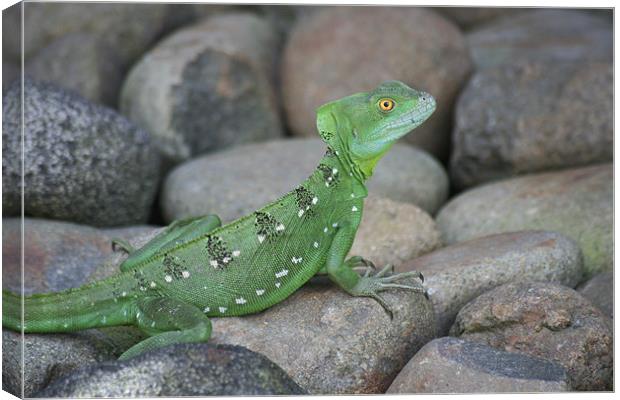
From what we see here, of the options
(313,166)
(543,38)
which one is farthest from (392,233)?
(543,38)

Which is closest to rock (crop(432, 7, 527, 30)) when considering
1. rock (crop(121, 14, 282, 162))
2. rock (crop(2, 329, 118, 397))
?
rock (crop(121, 14, 282, 162))

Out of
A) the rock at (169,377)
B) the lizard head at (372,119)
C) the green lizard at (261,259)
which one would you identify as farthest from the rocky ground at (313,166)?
the lizard head at (372,119)

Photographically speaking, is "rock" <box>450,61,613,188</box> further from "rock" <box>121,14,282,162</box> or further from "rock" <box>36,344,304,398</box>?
"rock" <box>36,344,304,398</box>

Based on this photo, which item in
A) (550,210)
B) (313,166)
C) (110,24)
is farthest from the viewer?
(110,24)

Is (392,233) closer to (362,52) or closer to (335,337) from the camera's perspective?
(335,337)

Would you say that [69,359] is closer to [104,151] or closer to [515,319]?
[104,151]

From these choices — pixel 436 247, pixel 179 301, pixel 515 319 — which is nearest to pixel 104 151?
pixel 179 301
